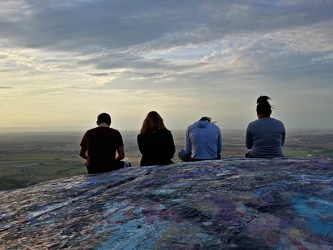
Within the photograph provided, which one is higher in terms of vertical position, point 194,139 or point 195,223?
point 194,139

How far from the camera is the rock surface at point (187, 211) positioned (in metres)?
3.41

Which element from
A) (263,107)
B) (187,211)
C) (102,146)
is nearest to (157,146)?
(102,146)

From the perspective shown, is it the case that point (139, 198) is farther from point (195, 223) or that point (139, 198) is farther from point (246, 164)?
point (246, 164)

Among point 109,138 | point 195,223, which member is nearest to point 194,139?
point 109,138

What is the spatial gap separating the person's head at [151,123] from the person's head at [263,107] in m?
2.21

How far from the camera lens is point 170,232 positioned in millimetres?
3559

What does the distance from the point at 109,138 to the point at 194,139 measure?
2.27m

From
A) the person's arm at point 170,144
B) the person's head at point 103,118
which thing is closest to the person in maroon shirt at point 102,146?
the person's head at point 103,118

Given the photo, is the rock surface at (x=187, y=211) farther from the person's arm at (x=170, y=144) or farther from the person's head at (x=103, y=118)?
the person's head at (x=103, y=118)

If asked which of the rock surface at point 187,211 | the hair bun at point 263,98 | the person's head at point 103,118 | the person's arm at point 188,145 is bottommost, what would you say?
the rock surface at point 187,211

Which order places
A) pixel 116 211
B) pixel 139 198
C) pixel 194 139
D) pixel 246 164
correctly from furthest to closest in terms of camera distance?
pixel 194 139 → pixel 246 164 → pixel 139 198 → pixel 116 211

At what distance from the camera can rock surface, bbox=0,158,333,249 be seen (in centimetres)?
341

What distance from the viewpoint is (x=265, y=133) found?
24.8ft

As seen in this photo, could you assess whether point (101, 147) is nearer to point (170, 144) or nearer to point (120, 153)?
point (120, 153)
